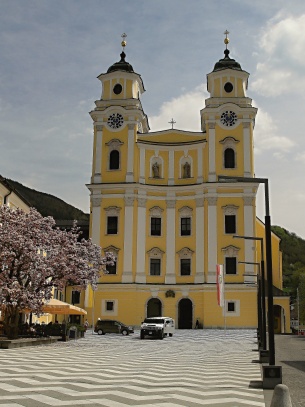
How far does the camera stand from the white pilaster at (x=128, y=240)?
55.1m

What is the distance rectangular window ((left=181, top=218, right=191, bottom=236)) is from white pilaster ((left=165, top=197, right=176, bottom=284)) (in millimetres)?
841

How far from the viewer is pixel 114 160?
5784 cm

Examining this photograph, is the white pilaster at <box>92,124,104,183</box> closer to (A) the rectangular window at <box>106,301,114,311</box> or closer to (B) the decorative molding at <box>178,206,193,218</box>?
(B) the decorative molding at <box>178,206,193,218</box>

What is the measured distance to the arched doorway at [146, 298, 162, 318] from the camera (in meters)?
56.0

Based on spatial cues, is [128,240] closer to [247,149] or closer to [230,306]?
[230,306]

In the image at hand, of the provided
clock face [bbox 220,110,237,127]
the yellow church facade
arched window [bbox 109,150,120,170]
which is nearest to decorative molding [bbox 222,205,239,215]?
the yellow church facade

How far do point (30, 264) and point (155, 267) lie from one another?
28158 millimetres

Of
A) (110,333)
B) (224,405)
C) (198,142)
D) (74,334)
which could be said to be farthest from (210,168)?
(224,405)

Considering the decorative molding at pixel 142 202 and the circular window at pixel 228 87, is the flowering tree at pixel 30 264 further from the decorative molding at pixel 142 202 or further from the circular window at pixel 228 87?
the circular window at pixel 228 87

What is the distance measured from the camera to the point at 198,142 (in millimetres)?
57969

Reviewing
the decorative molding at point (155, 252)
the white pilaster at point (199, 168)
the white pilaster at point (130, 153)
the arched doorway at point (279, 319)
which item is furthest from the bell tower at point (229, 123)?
the arched doorway at point (279, 319)

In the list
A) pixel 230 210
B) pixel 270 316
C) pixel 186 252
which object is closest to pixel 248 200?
pixel 230 210

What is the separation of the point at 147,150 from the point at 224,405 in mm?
48886

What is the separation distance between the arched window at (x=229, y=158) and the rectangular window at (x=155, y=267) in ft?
39.8
